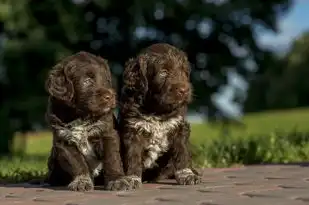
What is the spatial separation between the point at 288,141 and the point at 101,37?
8.20 m

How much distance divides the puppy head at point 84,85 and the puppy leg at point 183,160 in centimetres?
68

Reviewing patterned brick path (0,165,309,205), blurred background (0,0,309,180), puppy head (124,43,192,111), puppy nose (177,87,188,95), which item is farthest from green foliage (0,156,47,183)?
blurred background (0,0,309,180)

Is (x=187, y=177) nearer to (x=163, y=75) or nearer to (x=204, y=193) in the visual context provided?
(x=204, y=193)

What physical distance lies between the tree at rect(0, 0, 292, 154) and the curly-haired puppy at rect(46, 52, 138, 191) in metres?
8.89

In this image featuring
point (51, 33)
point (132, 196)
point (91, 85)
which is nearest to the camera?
point (132, 196)

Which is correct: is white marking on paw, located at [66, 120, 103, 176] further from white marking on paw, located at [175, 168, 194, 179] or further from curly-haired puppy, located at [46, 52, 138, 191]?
white marking on paw, located at [175, 168, 194, 179]

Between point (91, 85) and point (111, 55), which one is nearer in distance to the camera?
point (91, 85)

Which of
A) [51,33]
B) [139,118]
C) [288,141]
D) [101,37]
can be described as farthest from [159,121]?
[101,37]

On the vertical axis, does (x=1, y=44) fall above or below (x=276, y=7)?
below

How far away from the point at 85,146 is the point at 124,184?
52 cm

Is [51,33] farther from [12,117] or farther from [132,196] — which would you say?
[132,196]

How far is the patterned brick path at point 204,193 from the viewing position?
5371 mm

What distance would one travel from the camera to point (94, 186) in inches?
257

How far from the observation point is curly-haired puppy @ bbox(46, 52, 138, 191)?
6234 millimetres
